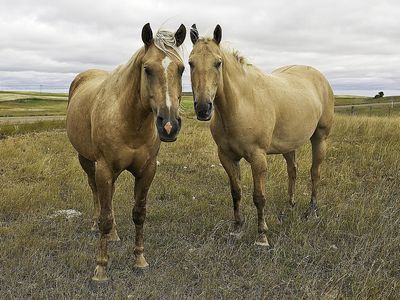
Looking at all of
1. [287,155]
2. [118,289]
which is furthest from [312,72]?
[118,289]

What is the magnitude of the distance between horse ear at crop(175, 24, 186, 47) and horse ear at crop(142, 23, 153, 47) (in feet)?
0.75

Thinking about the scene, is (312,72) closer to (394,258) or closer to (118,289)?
(394,258)

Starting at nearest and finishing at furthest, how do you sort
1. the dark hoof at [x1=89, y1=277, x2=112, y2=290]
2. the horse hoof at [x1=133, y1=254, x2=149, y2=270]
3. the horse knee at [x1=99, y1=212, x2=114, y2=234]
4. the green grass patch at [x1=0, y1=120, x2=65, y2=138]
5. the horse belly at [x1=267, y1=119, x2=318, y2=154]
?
the dark hoof at [x1=89, y1=277, x2=112, y2=290], the horse knee at [x1=99, y1=212, x2=114, y2=234], the horse hoof at [x1=133, y1=254, x2=149, y2=270], the horse belly at [x1=267, y1=119, x2=318, y2=154], the green grass patch at [x1=0, y1=120, x2=65, y2=138]

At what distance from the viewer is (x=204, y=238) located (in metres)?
4.65

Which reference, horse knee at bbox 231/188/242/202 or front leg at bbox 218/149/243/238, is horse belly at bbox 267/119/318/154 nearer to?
front leg at bbox 218/149/243/238

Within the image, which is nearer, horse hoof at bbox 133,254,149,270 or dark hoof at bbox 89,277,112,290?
dark hoof at bbox 89,277,112,290

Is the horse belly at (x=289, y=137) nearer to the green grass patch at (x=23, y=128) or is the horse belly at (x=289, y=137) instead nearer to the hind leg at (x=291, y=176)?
the hind leg at (x=291, y=176)

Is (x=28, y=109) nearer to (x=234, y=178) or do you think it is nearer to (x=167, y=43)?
A: (x=234, y=178)

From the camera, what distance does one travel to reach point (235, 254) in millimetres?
4211

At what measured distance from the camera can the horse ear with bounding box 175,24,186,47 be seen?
128 inches

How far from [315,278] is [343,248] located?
1.06 meters

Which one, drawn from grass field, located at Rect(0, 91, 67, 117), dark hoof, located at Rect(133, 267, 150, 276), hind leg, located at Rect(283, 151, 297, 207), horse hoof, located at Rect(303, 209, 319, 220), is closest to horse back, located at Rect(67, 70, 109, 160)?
dark hoof, located at Rect(133, 267, 150, 276)

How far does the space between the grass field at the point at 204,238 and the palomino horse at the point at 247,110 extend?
52cm

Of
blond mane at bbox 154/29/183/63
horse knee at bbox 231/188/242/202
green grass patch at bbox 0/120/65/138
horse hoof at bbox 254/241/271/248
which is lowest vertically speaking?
horse hoof at bbox 254/241/271/248
